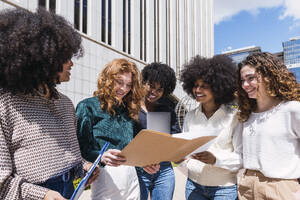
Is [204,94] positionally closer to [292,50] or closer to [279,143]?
[279,143]

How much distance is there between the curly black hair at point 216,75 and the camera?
6.82 ft

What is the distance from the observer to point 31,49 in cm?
106

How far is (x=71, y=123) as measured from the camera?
1403 millimetres

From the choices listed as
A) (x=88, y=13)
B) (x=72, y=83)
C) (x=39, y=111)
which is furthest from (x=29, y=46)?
(x=88, y=13)

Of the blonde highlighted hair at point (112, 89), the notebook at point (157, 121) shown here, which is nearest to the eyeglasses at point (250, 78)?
the notebook at point (157, 121)

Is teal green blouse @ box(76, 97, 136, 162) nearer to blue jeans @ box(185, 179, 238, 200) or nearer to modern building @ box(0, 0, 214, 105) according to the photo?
blue jeans @ box(185, 179, 238, 200)

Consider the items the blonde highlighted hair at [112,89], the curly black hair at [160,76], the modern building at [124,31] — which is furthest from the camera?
the modern building at [124,31]

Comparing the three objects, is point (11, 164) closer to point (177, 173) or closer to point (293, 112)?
point (293, 112)

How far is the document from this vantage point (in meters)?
1.14

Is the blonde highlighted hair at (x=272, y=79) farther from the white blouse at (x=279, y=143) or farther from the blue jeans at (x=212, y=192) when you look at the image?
the blue jeans at (x=212, y=192)

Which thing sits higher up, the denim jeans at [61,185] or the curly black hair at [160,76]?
the curly black hair at [160,76]

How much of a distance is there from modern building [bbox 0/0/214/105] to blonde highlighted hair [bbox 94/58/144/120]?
238 cm

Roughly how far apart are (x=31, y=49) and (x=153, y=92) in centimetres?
177

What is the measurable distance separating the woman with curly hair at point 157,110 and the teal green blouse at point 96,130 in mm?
292
